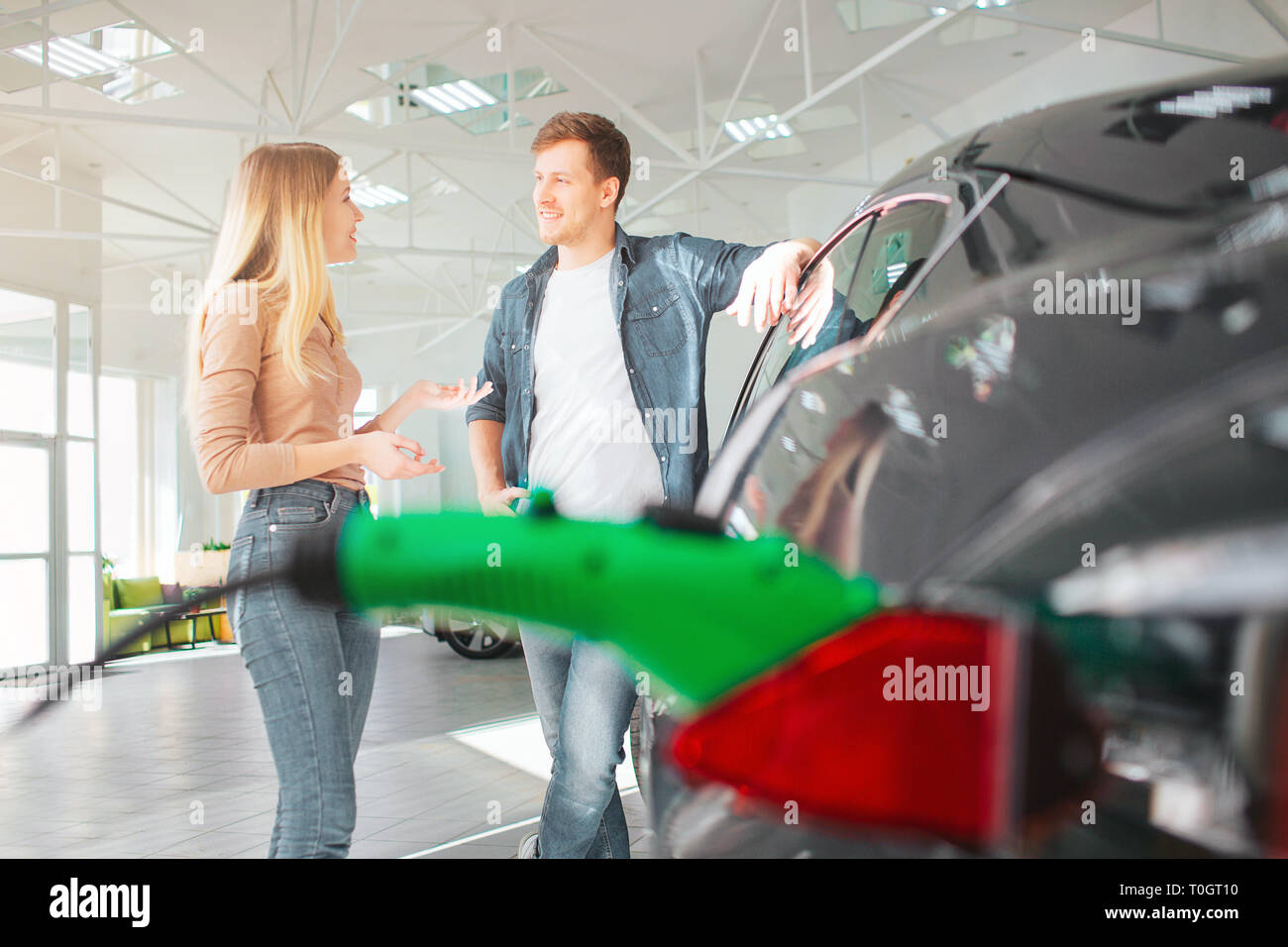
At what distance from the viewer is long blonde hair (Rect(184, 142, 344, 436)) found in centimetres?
153

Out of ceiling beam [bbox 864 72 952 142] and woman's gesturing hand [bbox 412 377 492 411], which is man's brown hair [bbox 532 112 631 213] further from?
ceiling beam [bbox 864 72 952 142]

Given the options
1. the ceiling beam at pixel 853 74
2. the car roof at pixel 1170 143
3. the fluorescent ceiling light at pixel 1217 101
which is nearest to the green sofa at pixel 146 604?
the ceiling beam at pixel 853 74

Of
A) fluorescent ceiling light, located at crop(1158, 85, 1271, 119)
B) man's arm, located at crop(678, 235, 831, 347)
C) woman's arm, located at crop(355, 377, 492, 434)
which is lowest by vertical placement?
woman's arm, located at crop(355, 377, 492, 434)

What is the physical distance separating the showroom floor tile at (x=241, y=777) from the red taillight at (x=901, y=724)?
142 centimetres

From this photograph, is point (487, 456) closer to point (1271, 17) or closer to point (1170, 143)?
point (1170, 143)

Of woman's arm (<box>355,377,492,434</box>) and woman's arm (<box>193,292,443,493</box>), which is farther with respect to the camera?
woman's arm (<box>355,377,492,434</box>)

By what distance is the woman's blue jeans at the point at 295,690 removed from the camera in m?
1.36

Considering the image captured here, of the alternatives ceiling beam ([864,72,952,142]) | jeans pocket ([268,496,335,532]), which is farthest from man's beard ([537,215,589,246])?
ceiling beam ([864,72,952,142])

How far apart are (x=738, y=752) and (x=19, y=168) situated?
1170cm

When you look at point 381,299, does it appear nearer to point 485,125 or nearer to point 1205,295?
point 485,125

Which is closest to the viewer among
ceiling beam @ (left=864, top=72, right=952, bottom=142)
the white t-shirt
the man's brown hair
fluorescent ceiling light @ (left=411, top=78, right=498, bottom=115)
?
the white t-shirt

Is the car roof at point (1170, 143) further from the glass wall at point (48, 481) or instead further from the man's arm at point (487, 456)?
the glass wall at point (48, 481)

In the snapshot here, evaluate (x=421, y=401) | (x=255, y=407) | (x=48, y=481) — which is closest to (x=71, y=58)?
(x=48, y=481)
